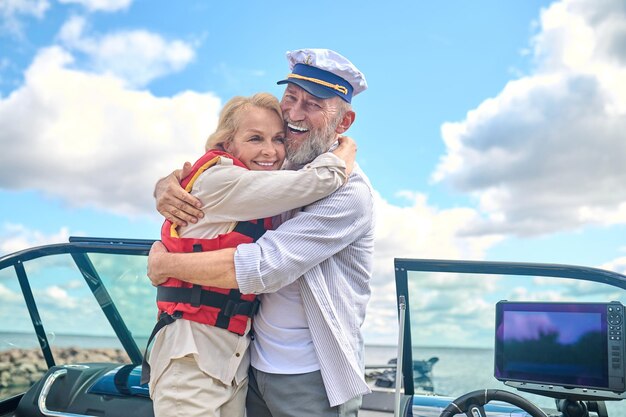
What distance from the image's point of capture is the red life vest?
6.32ft

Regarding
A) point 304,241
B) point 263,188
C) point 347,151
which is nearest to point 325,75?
point 347,151

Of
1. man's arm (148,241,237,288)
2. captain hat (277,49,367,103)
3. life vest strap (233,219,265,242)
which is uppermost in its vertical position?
captain hat (277,49,367,103)

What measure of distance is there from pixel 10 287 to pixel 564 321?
3.10 m

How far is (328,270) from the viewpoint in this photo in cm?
203

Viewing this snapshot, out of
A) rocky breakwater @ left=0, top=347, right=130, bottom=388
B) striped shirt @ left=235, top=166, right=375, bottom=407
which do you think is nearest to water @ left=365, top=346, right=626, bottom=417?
striped shirt @ left=235, top=166, right=375, bottom=407

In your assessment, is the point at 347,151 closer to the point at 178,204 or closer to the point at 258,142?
the point at 258,142

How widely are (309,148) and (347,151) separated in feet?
0.51

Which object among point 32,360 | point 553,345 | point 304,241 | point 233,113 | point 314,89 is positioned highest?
point 314,89

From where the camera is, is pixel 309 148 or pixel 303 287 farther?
pixel 309 148

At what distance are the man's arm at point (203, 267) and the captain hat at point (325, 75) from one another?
0.77m

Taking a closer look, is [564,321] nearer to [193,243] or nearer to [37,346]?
[193,243]

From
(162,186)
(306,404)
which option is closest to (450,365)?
(306,404)

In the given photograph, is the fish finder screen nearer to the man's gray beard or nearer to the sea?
the sea

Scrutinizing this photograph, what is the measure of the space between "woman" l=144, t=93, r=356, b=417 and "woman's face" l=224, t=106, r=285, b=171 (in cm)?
9
